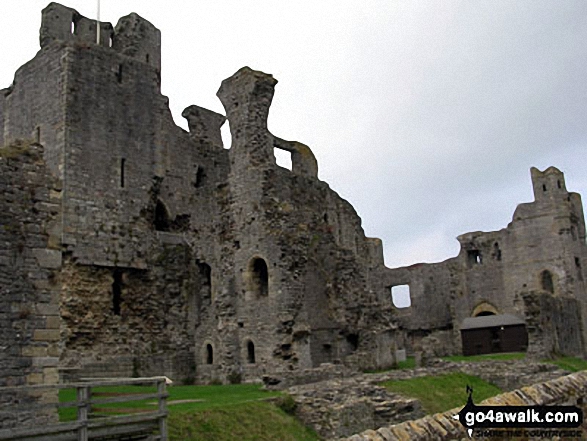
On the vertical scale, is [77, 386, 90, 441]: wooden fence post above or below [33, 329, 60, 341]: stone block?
below

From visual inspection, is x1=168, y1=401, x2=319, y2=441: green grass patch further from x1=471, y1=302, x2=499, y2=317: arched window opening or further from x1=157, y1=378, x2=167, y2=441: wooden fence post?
x1=471, y1=302, x2=499, y2=317: arched window opening

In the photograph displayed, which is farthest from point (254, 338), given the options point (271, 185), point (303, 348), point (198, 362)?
point (271, 185)

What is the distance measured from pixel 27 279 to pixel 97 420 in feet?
9.04

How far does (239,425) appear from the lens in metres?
12.6

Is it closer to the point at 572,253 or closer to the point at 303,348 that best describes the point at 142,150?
the point at 303,348

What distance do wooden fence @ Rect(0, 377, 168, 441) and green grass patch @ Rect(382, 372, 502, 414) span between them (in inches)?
294

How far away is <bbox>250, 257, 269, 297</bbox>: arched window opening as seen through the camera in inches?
913

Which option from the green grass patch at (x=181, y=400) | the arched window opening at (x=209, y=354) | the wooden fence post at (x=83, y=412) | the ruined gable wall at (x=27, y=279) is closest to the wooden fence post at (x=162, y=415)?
the green grass patch at (x=181, y=400)

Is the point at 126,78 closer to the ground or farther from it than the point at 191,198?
farther from it

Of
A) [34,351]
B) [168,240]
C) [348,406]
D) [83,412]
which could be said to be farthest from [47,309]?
[168,240]

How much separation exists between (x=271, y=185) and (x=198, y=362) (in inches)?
282

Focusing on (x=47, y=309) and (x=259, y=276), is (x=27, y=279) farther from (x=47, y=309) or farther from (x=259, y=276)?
(x=259, y=276)

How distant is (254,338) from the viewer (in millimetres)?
22531

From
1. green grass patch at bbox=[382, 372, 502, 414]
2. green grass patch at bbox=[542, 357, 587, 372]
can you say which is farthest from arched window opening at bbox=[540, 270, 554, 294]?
green grass patch at bbox=[382, 372, 502, 414]
